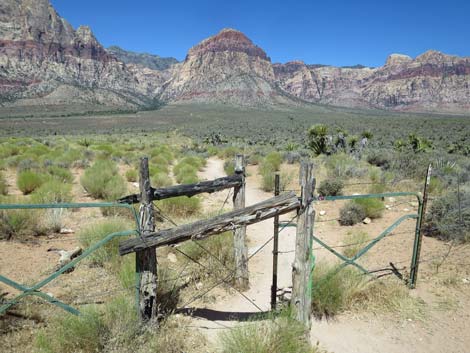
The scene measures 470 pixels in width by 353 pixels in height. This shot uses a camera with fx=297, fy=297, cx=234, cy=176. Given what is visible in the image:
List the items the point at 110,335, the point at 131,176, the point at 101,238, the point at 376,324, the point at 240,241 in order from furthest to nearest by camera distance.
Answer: the point at 131,176 < the point at 101,238 < the point at 240,241 < the point at 376,324 < the point at 110,335

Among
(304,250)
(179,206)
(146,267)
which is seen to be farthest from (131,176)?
(304,250)

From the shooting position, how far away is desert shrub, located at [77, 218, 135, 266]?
16.1 feet

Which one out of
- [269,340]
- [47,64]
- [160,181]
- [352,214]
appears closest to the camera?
[269,340]

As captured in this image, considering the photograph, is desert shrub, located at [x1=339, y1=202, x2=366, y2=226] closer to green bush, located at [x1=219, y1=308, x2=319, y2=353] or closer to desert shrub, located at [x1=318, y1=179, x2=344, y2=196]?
desert shrub, located at [x1=318, y1=179, x2=344, y2=196]

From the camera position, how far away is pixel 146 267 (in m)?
3.20

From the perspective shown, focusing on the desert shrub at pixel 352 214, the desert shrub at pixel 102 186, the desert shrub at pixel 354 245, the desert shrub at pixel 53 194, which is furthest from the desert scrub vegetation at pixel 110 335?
the desert shrub at pixel 102 186

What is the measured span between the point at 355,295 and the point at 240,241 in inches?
72.9

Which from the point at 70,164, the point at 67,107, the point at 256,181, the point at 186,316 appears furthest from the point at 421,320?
the point at 67,107

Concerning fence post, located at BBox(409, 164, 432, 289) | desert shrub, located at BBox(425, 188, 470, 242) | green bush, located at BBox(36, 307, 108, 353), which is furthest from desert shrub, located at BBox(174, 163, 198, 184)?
green bush, located at BBox(36, 307, 108, 353)

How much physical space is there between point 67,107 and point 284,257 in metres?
113

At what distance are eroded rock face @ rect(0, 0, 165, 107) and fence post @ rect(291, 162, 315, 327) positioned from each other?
126 metres

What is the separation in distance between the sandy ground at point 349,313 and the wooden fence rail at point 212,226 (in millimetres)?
1477

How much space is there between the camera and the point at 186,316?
3.91m

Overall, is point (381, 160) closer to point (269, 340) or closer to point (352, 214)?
point (352, 214)
